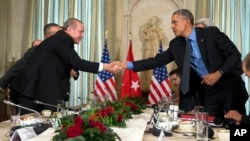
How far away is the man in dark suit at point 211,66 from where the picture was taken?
11.6 feet

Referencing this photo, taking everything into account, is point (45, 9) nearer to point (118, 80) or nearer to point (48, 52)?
point (118, 80)

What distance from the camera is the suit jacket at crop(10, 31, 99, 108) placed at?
3408 millimetres

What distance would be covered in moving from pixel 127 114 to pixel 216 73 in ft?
3.96

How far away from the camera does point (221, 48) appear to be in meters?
3.57

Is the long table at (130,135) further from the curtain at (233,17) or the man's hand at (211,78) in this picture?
the curtain at (233,17)

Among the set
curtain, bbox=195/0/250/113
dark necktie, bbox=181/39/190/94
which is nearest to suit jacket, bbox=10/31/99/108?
dark necktie, bbox=181/39/190/94

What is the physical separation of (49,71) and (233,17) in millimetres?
3981

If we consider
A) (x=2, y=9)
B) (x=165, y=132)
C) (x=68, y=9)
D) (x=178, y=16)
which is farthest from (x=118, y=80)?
(x=165, y=132)

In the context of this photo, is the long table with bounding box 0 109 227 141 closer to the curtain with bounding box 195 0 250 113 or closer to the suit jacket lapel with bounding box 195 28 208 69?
the suit jacket lapel with bounding box 195 28 208 69

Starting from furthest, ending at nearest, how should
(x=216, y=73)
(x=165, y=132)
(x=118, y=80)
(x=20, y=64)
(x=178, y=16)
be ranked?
(x=118, y=80) < (x=20, y=64) < (x=178, y=16) < (x=216, y=73) < (x=165, y=132)

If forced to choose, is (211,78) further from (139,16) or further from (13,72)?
(139,16)

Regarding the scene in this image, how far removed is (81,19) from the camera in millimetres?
6809

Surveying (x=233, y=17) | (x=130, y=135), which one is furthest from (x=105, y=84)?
(x=130, y=135)

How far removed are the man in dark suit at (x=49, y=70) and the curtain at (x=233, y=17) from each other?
3466 millimetres
